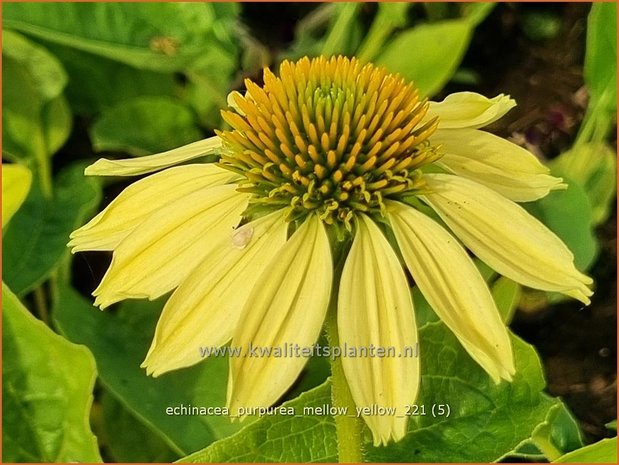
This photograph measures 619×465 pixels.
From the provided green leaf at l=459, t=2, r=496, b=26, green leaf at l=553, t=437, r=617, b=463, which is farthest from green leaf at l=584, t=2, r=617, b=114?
green leaf at l=553, t=437, r=617, b=463

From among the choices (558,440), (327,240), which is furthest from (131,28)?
(558,440)

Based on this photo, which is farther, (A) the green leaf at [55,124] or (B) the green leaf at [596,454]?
(A) the green leaf at [55,124]

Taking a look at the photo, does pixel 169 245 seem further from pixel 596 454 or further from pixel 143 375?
pixel 596 454

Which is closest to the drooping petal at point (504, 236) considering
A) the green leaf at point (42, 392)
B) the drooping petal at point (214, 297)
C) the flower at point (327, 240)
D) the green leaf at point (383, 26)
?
the flower at point (327, 240)

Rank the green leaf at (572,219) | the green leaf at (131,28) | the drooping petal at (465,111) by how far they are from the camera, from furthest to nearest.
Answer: the green leaf at (131,28) < the green leaf at (572,219) < the drooping petal at (465,111)

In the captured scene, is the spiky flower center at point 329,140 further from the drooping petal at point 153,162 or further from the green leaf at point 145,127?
the green leaf at point 145,127
